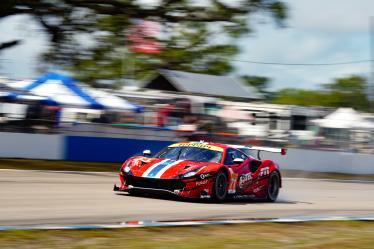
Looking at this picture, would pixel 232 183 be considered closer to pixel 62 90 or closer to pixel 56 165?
pixel 56 165

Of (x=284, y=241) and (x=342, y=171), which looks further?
(x=342, y=171)

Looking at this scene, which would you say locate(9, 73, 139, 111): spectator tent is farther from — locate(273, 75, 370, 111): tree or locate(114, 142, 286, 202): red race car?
locate(273, 75, 370, 111): tree

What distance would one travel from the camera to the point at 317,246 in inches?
337

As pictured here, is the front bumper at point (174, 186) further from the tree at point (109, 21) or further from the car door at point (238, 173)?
the tree at point (109, 21)

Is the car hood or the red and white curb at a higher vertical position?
the car hood

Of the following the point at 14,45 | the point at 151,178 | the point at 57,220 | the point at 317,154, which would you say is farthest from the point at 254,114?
the point at 57,220

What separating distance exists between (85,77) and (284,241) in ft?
44.9

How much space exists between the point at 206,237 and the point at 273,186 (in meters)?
6.30

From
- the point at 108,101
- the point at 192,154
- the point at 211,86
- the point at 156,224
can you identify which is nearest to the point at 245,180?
the point at 192,154

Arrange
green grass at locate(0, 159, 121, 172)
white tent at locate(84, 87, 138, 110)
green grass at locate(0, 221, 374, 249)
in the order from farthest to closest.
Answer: white tent at locate(84, 87, 138, 110)
green grass at locate(0, 159, 121, 172)
green grass at locate(0, 221, 374, 249)

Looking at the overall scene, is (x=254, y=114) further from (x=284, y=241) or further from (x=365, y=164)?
(x=284, y=241)

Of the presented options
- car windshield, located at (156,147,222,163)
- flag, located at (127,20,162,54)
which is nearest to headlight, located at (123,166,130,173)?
car windshield, located at (156,147,222,163)

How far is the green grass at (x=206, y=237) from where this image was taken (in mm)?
7695

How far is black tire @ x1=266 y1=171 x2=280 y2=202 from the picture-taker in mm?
14734
